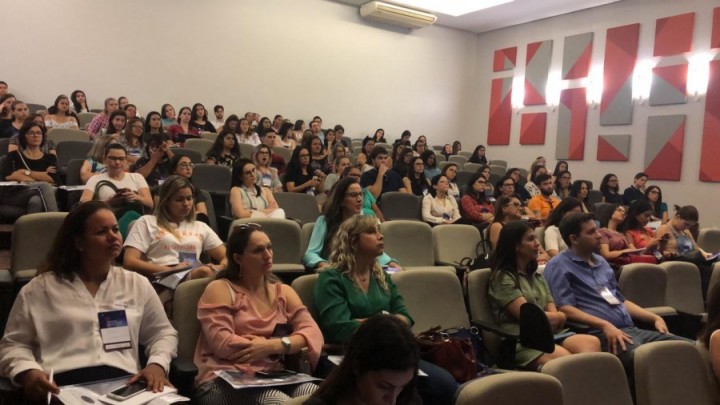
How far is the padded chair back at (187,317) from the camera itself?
2100 mm

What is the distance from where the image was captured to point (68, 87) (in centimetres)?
853

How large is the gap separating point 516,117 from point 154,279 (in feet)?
33.9

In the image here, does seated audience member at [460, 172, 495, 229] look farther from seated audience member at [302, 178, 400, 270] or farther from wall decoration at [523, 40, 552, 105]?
wall decoration at [523, 40, 552, 105]

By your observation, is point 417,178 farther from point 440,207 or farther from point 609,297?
point 609,297

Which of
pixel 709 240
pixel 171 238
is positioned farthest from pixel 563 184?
pixel 171 238

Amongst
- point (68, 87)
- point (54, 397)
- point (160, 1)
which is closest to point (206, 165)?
point (54, 397)

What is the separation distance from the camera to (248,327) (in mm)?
2092

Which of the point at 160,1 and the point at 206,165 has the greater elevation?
the point at 160,1

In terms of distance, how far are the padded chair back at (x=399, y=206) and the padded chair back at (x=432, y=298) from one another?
8.15ft

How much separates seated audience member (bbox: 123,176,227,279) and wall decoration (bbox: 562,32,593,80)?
9.16 meters

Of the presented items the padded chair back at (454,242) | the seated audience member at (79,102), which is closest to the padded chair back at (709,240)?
the padded chair back at (454,242)

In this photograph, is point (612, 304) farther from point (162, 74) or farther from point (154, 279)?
point (162, 74)

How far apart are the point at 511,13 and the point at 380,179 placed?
22.9 feet

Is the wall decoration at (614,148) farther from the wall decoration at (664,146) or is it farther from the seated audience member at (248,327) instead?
the seated audience member at (248,327)
